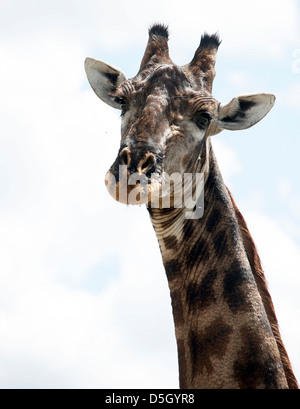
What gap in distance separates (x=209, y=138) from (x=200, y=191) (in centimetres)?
102

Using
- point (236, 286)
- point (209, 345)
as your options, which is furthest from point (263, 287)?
point (209, 345)

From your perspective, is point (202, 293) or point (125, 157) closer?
point (125, 157)

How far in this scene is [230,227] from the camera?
1015cm

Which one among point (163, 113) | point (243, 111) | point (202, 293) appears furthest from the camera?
point (243, 111)

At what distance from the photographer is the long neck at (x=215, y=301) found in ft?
30.1

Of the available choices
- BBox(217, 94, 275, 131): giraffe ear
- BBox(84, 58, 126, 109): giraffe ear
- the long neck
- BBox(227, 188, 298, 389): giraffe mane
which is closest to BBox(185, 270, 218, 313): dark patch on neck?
the long neck

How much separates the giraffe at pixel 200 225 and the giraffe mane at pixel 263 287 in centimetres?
2

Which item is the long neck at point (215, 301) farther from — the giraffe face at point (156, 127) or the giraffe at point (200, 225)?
the giraffe face at point (156, 127)

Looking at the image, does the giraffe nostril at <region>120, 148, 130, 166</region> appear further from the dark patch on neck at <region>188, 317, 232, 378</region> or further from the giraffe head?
the dark patch on neck at <region>188, 317, 232, 378</region>

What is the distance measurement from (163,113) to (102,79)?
2218mm

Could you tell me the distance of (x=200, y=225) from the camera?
10.2 metres

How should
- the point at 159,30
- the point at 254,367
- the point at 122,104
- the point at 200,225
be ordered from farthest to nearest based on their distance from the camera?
the point at 159,30, the point at 122,104, the point at 200,225, the point at 254,367

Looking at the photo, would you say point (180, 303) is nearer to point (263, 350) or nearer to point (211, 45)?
point (263, 350)

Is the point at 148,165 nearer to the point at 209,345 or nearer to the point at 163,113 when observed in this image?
the point at 163,113
